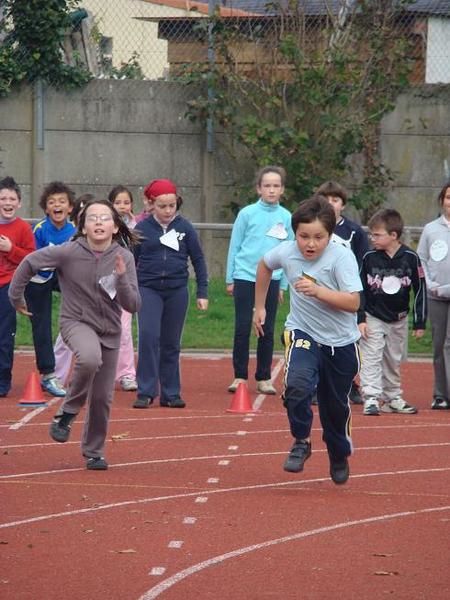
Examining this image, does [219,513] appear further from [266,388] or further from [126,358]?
[126,358]

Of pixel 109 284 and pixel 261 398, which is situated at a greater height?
pixel 109 284

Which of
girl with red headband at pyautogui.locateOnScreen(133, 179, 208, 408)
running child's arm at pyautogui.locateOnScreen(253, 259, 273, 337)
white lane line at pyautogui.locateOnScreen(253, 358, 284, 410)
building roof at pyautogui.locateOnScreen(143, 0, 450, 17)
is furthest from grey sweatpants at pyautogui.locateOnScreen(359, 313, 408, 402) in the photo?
building roof at pyautogui.locateOnScreen(143, 0, 450, 17)

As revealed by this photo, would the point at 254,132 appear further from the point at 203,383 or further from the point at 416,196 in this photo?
the point at 203,383

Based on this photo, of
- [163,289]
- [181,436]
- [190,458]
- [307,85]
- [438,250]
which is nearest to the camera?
[190,458]

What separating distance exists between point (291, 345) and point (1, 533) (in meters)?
2.20

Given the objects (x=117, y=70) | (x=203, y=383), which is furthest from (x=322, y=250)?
(x=117, y=70)

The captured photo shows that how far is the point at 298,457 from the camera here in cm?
884

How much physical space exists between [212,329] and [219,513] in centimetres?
919

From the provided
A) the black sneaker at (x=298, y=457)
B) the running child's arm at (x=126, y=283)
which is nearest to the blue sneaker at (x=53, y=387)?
the running child's arm at (x=126, y=283)

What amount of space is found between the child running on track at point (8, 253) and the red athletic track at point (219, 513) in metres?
0.95

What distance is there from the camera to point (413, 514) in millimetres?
8188

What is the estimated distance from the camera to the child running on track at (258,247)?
43.1 ft

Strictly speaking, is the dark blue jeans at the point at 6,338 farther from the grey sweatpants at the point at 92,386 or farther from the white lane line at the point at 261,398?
the grey sweatpants at the point at 92,386

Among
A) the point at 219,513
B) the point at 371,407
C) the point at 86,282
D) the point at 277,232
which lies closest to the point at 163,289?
the point at 277,232
